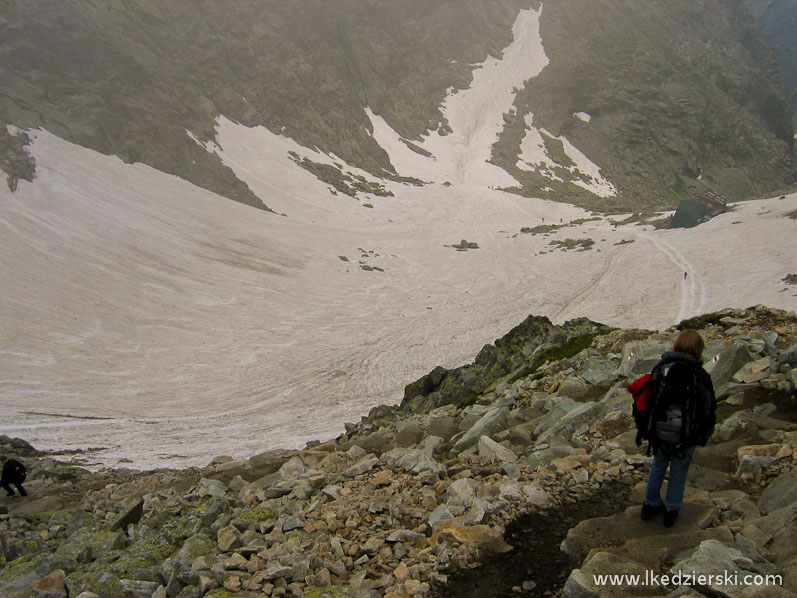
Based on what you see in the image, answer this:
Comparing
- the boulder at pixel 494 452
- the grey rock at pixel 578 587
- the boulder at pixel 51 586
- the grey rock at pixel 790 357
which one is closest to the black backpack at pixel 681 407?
the grey rock at pixel 578 587

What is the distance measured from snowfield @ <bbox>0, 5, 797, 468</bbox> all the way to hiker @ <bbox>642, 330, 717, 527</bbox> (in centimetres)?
1585

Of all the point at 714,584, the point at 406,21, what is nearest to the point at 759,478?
the point at 714,584

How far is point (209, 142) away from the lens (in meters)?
70.9

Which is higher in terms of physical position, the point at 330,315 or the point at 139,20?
the point at 139,20

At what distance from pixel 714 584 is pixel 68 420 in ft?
74.8

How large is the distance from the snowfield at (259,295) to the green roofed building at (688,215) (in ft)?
8.43

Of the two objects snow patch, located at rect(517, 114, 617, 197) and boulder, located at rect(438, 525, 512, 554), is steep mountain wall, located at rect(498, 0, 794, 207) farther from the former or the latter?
boulder, located at rect(438, 525, 512, 554)

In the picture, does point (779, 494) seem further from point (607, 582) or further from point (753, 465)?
point (607, 582)

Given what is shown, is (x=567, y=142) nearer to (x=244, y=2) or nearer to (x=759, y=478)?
(x=244, y=2)

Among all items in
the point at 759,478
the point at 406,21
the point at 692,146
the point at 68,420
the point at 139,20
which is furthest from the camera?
the point at 406,21

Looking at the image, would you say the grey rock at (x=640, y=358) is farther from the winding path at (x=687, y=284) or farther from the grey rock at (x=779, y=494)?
the winding path at (x=687, y=284)

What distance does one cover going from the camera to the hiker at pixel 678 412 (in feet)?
20.2

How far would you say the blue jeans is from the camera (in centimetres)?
629

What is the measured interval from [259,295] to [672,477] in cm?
3664
